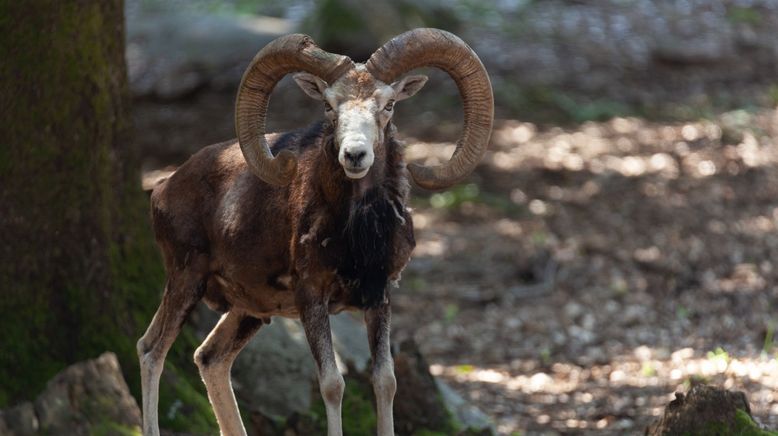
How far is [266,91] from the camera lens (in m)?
6.98

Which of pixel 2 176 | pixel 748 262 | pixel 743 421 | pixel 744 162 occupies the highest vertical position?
pixel 2 176

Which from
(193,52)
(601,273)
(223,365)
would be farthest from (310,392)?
(193,52)

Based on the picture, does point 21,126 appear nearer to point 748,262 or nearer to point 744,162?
point 748,262

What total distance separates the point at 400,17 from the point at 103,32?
43.6 feet

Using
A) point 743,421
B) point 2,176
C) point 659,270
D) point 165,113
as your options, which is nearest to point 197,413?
point 2,176

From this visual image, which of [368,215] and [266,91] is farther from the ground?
[266,91]

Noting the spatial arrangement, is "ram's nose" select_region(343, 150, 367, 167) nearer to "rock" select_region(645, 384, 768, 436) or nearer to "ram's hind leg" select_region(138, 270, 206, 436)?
"ram's hind leg" select_region(138, 270, 206, 436)

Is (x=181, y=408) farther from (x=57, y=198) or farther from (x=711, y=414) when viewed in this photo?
(x=711, y=414)

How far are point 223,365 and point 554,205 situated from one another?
9.73 metres

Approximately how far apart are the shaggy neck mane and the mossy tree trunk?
2420 millimetres

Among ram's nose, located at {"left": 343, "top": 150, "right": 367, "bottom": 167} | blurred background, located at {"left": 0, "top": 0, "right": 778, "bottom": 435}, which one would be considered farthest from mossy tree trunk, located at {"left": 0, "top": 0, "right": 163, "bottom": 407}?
ram's nose, located at {"left": 343, "top": 150, "right": 367, "bottom": 167}

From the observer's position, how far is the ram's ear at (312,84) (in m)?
6.87

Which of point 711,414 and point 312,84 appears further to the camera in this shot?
point 711,414

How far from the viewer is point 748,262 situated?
47.2 feet
